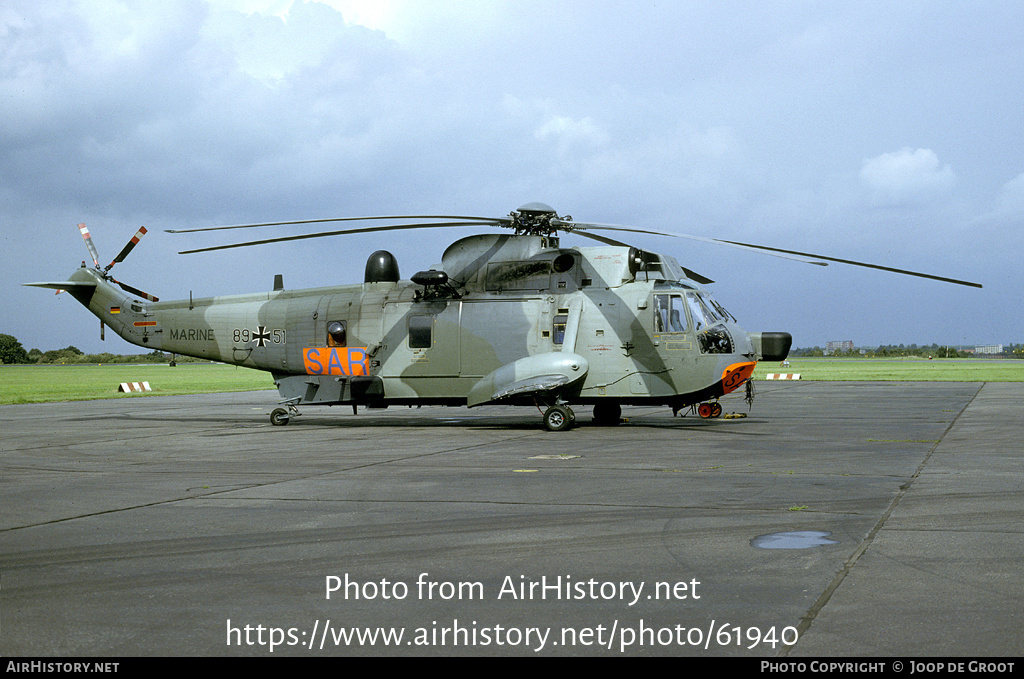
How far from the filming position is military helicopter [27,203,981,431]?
1925 centimetres

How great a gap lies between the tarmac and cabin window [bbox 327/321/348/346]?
5952 mm

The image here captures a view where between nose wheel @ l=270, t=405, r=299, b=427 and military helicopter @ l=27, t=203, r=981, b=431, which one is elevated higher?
military helicopter @ l=27, t=203, r=981, b=431

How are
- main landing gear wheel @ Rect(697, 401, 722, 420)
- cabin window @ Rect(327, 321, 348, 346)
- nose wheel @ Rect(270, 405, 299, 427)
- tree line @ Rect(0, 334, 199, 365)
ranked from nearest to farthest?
cabin window @ Rect(327, 321, 348, 346), nose wheel @ Rect(270, 405, 299, 427), main landing gear wheel @ Rect(697, 401, 722, 420), tree line @ Rect(0, 334, 199, 365)

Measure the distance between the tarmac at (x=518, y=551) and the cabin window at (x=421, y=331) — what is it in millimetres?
5335

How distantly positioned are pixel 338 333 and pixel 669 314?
781 centimetres

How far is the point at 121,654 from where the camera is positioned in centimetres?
463

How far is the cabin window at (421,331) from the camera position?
68.0ft

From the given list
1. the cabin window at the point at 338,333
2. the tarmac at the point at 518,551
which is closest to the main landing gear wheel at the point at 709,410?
the tarmac at the point at 518,551

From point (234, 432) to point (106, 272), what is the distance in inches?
275

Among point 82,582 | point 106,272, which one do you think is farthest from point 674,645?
point 106,272

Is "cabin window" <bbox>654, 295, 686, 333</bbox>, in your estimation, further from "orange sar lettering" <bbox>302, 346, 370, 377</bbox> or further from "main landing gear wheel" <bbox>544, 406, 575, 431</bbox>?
"orange sar lettering" <bbox>302, 346, 370, 377</bbox>

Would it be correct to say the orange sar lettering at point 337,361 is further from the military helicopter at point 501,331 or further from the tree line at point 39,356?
the tree line at point 39,356

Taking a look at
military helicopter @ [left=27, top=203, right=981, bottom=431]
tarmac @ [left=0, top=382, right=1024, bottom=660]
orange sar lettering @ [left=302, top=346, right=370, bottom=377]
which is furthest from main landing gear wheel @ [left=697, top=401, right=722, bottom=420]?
orange sar lettering @ [left=302, top=346, right=370, bottom=377]

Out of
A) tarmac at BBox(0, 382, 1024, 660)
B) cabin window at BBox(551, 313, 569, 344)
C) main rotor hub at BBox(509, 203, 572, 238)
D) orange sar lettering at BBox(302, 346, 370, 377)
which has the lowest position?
tarmac at BBox(0, 382, 1024, 660)
